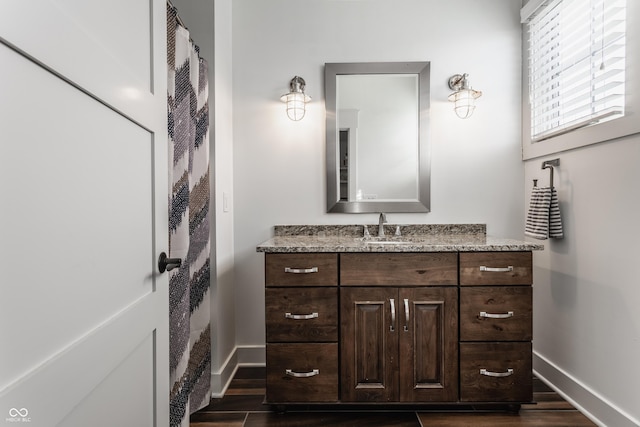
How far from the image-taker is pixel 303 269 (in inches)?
70.7

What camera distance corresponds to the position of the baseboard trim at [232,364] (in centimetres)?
199

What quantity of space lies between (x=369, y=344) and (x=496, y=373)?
0.66 m

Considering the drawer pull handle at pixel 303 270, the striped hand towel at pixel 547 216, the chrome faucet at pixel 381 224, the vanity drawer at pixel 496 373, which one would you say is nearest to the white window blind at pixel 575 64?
the striped hand towel at pixel 547 216

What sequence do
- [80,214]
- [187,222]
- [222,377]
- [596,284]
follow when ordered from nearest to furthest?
1. [80,214]
2. [187,222]
3. [596,284]
4. [222,377]

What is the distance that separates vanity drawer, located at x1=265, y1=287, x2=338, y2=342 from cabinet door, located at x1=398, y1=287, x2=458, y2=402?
36cm

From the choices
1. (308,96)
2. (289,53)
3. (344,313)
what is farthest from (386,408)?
(289,53)

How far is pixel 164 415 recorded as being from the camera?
106 centimetres

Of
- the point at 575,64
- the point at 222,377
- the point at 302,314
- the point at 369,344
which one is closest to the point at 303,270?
the point at 302,314

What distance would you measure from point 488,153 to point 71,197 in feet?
7.73

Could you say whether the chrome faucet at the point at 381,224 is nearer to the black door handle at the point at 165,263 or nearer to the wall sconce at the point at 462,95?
the wall sconce at the point at 462,95

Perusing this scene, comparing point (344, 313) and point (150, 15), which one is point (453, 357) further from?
point (150, 15)

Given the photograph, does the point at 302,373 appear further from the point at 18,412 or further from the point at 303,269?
the point at 18,412

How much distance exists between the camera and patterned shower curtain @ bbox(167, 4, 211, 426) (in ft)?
4.93

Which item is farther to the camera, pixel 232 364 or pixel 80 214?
pixel 232 364
